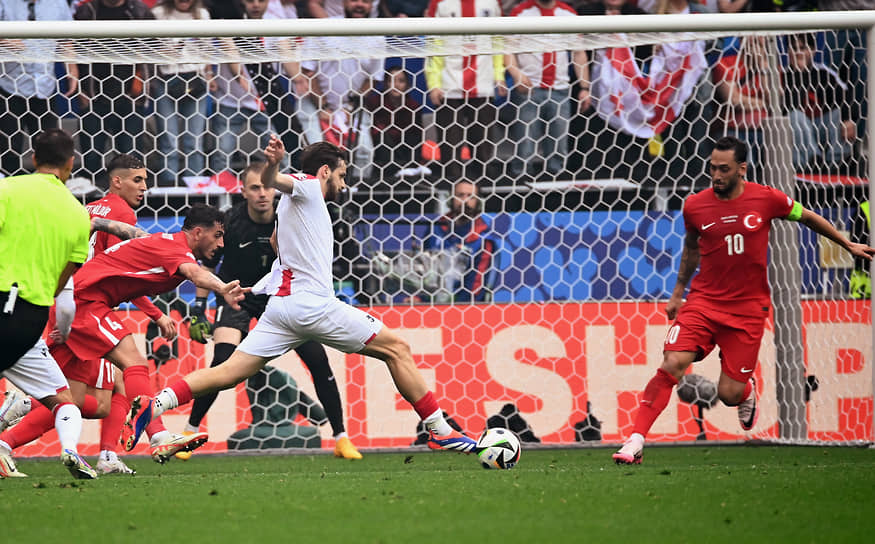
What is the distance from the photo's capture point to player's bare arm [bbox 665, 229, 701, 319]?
22.3ft

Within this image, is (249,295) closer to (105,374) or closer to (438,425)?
(105,374)

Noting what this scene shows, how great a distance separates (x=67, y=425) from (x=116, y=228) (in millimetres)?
1235

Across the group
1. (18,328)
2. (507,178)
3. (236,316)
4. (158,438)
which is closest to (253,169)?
(236,316)

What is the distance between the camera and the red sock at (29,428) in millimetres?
6246

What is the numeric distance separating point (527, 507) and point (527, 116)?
5.41 meters

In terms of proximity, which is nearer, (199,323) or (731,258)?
(731,258)

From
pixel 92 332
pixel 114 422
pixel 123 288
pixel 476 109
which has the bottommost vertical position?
pixel 114 422

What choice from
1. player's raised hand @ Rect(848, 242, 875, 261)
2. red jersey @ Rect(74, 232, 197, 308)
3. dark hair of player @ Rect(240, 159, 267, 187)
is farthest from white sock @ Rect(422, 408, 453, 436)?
dark hair of player @ Rect(240, 159, 267, 187)

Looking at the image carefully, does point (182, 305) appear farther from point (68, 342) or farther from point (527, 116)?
point (527, 116)

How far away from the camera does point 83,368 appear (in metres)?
6.54

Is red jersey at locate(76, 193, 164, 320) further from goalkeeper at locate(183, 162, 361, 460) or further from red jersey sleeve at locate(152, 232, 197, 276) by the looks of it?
goalkeeper at locate(183, 162, 361, 460)

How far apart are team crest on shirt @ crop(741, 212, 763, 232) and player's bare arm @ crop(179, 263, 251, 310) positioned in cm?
287

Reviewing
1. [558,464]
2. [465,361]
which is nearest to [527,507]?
[558,464]

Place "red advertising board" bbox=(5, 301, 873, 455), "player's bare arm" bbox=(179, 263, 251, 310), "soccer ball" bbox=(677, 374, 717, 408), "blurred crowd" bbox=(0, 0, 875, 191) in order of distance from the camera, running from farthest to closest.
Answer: "blurred crowd" bbox=(0, 0, 875, 191), "soccer ball" bbox=(677, 374, 717, 408), "red advertising board" bbox=(5, 301, 873, 455), "player's bare arm" bbox=(179, 263, 251, 310)
